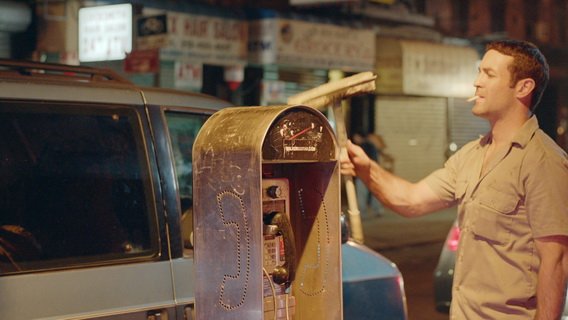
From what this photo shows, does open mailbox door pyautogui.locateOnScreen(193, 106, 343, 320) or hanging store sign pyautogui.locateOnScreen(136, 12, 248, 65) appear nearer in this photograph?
open mailbox door pyautogui.locateOnScreen(193, 106, 343, 320)

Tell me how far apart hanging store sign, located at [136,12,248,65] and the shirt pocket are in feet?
37.1

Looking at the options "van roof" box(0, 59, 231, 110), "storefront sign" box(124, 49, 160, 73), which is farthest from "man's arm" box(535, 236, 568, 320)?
"storefront sign" box(124, 49, 160, 73)

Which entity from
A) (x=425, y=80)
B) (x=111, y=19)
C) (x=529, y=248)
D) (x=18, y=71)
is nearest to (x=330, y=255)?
(x=529, y=248)

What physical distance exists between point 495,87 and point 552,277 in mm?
892

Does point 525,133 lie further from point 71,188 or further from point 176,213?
point 71,188

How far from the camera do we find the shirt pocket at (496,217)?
12.1 ft

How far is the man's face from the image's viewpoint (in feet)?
12.6

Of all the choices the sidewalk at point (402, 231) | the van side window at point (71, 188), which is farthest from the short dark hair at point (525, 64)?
the sidewalk at point (402, 231)

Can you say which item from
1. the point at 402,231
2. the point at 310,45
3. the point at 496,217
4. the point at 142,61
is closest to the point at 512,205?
the point at 496,217

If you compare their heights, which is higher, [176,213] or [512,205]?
[512,205]

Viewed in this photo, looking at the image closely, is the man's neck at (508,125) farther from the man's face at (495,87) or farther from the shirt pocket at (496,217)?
the shirt pocket at (496,217)

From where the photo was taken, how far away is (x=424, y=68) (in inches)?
813

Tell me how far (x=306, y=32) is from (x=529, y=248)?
46.7 feet

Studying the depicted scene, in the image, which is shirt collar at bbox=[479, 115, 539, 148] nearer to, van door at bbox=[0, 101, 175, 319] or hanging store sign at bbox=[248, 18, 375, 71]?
van door at bbox=[0, 101, 175, 319]
